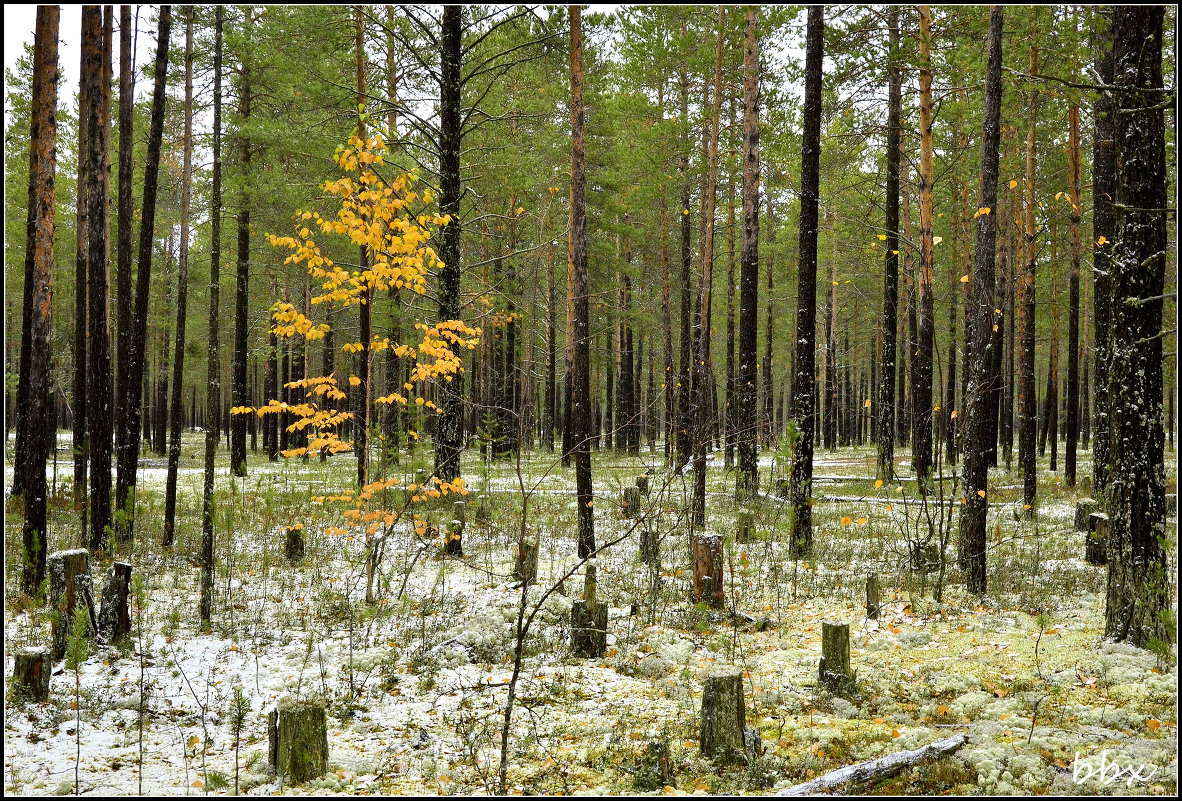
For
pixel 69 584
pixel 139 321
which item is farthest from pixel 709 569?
pixel 139 321

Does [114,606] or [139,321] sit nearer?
[114,606]

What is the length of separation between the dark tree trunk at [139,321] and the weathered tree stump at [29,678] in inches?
176

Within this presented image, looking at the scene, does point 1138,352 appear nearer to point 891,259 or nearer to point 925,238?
point 925,238

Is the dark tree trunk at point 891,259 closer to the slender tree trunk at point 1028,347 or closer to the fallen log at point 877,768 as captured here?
the slender tree trunk at point 1028,347

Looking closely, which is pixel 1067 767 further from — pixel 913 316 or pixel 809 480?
pixel 913 316

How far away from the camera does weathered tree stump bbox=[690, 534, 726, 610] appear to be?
729 cm

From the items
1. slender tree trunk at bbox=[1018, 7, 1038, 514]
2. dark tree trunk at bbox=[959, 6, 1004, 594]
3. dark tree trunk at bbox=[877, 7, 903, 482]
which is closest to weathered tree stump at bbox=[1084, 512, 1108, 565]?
dark tree trunk at bbox=[959, 6, 1004, 594]

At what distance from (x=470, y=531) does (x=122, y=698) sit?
6595 mm

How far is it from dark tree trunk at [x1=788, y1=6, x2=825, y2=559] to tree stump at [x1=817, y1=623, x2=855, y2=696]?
398cm

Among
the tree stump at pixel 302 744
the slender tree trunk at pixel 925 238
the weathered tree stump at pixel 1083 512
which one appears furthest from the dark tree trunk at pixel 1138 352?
the slender tree trunk at pixel 925 238

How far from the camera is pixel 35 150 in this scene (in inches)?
277

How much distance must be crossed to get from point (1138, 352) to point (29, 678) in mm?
8691

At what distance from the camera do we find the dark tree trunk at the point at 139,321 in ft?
29.7

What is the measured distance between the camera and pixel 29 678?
488cm
